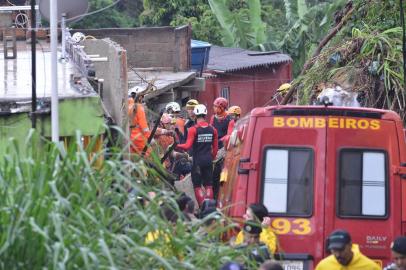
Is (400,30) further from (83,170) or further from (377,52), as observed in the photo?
(83,170)

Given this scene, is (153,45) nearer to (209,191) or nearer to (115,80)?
(209,191)

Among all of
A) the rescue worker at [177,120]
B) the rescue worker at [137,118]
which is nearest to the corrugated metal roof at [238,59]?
the rescue worker at [177,120]

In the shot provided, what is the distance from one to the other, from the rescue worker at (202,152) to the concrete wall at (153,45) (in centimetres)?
984

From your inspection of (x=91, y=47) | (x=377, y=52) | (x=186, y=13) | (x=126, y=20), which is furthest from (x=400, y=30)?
(x=126, y=20)

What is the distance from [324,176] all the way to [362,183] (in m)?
0.37

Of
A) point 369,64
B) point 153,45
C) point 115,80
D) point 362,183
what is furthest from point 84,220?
point 153,45

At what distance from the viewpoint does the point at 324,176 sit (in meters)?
11.4

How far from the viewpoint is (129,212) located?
23.6 ft

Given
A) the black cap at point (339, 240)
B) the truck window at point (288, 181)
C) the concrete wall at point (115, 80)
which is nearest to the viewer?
the black cap at point (339, 240)

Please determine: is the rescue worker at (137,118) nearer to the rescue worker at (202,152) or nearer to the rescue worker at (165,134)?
the rescue worker at (202,152)

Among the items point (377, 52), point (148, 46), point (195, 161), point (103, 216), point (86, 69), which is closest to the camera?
point (103, 216)

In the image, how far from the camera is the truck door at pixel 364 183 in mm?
11289

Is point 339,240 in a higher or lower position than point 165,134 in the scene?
lower

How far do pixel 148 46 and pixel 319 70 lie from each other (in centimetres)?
1136
